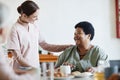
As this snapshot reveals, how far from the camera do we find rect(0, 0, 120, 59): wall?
13.5ft

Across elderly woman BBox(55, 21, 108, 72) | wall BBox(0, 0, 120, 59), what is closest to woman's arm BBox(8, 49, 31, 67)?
elderly woman BBox(55, 21, 108, 72)

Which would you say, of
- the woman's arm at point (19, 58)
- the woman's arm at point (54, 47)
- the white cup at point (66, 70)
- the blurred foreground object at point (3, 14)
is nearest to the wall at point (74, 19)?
the woman's arm at point (54, 47)

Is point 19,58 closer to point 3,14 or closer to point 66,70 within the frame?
point 66,70

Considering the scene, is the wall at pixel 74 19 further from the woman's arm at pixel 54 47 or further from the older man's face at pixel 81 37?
the older man's face at pixel 81 37

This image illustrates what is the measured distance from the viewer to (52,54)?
390cm

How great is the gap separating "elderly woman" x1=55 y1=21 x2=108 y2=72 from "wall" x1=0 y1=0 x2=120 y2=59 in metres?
1.50

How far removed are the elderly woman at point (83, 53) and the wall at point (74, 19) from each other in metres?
1.50

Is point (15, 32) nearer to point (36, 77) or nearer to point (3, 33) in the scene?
point (36, 77)

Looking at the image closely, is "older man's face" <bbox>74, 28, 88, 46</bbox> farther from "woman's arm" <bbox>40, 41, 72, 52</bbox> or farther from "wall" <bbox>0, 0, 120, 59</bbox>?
"wall" <bbox>0, 0, 120, 59</bbox>

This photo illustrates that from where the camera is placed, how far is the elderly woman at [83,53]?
2.43 meters

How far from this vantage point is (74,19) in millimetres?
4195

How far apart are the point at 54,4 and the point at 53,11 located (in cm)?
10

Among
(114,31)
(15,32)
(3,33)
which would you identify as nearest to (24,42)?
(15,32)

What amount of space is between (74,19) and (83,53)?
1707mm
